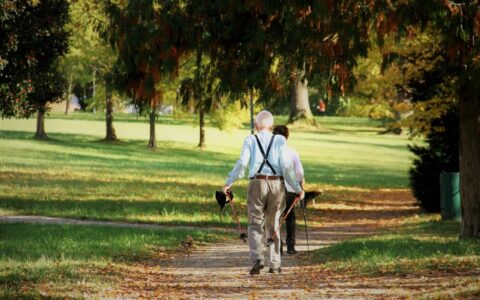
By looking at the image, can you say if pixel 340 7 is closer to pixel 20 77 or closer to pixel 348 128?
pixel 20 77

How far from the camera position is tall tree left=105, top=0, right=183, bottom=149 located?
1306 cm

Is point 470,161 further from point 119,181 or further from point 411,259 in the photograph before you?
point 119,181

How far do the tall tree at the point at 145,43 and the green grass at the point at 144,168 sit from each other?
910 cm

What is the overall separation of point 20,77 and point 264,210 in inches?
525

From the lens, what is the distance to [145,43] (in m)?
13.1

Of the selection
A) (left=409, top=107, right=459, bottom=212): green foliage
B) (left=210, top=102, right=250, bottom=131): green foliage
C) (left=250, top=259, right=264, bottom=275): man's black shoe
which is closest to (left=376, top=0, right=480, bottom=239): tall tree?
(left=250, top=259, right=264, bottom=275): man's black shoe

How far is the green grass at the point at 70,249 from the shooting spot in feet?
36.1

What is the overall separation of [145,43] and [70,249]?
3550 millimetres

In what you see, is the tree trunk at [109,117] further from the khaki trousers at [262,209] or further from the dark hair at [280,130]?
the khaki trousers at [262,209]

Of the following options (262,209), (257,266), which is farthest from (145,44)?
(257,266)

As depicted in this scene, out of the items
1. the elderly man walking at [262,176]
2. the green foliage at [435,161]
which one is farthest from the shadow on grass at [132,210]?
the elderly man walking at [262,176]

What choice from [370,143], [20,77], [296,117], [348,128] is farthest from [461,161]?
[348,128]

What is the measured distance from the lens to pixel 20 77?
2419 cm

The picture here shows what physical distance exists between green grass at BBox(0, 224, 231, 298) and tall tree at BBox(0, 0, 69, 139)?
5786 millimetres
